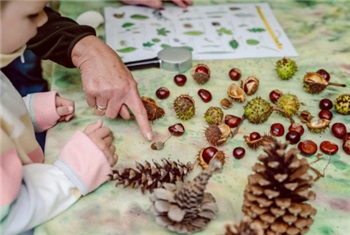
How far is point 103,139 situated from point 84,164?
84 mm

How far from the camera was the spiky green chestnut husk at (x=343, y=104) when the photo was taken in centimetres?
108

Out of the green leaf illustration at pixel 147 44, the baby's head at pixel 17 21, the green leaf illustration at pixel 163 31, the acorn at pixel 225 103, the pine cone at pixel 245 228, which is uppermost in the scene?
the baby's head at pixel 17 21

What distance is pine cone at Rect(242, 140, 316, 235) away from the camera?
0.74m

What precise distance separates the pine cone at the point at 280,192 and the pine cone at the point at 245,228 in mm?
43

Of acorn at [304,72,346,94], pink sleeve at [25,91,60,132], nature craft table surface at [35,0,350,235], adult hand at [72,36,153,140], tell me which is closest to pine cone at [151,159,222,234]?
nature craft table surface at [35,0,350,235]

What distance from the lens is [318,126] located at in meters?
1.03

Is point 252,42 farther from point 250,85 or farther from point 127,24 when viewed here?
point 127,24

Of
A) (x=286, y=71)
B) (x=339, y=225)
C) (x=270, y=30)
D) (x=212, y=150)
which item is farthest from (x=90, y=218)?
(x=270, y=30)

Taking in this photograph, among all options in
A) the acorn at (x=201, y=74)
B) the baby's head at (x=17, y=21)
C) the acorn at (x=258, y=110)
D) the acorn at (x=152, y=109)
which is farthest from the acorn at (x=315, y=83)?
the baby's head at (x=17, y=21)

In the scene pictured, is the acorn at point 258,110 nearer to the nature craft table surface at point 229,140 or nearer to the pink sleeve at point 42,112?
the nature craft table surface at point 229,140

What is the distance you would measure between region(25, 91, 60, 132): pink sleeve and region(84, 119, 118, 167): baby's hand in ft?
0.40

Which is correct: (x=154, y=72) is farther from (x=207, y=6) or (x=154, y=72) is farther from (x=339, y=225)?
(x=339, y=225)

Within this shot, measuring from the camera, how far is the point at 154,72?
4.03ft

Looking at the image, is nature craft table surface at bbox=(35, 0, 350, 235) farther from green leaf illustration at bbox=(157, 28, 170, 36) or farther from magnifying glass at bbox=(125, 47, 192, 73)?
green leaf illustration at bbox=(157, 28, 170, 36)
